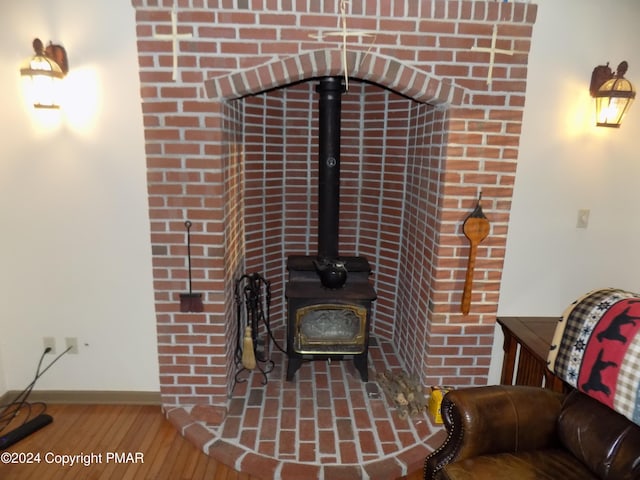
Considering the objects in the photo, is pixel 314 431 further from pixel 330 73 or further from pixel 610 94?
pixel 610 94

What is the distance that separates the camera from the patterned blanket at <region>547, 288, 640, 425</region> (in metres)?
1.65

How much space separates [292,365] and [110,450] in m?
1.19

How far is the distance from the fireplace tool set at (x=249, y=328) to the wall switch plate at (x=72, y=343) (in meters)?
1.02

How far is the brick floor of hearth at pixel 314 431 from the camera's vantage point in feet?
7.32

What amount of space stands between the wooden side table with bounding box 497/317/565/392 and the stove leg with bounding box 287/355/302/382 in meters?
1.36

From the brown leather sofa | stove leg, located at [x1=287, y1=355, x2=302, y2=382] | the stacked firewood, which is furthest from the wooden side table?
stove leg, located at [x1=287, y1=355, x2=302, y2=382]

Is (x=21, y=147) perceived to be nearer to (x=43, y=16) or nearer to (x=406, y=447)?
(x=43, y=16)

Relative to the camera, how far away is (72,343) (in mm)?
2660

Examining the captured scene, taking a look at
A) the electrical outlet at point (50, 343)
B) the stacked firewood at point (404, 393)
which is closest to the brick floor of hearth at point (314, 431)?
the stacked firewood at point (404, 393)

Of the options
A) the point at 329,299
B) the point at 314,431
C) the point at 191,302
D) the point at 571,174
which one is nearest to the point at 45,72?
the point at 191,302

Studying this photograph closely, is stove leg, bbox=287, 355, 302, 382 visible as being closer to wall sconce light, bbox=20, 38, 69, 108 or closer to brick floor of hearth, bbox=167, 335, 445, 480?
brick floor of hearth, bbox=167, 335, 445, 480

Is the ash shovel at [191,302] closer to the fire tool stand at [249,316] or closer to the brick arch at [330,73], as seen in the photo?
the fire tool stand at [249,316]

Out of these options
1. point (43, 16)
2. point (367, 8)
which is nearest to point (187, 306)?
point (43, 16)

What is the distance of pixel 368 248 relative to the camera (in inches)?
142
